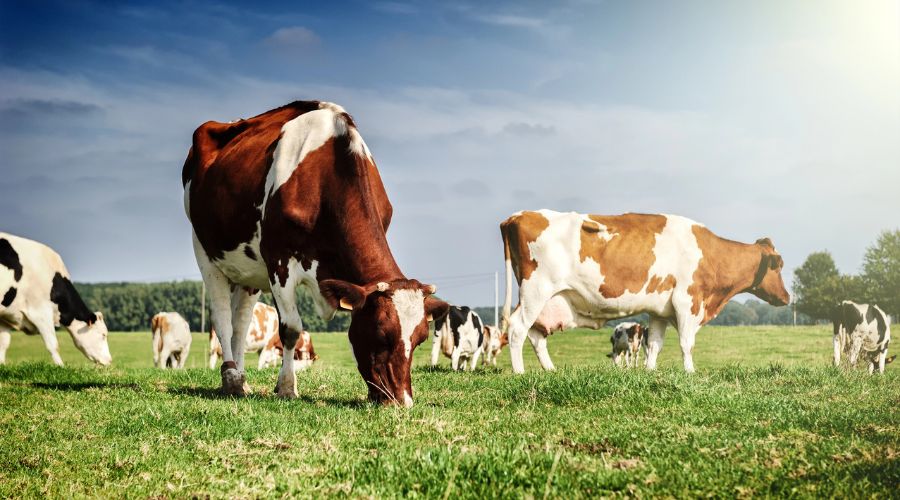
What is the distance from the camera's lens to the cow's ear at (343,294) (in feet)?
25.1

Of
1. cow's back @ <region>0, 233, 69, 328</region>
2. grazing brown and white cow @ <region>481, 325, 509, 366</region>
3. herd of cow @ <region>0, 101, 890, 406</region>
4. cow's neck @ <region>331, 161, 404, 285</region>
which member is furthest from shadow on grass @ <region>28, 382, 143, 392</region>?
grazing brown and white cow @ <region>481, 325, 509, 366</region>

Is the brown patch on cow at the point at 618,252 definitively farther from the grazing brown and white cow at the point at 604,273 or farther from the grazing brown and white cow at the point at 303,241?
the grazing brown and white cow at the point at 303,241

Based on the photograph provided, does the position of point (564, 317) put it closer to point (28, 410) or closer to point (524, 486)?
point (28, 410)

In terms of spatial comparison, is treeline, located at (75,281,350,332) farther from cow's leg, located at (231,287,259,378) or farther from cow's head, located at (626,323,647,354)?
cow's leg, located at (231,287,259,378)

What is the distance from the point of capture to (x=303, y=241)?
870 cm

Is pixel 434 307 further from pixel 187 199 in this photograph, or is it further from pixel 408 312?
pixel 187 199

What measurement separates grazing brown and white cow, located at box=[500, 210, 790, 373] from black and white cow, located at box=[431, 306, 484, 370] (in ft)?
27.1

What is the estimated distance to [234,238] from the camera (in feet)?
32.3

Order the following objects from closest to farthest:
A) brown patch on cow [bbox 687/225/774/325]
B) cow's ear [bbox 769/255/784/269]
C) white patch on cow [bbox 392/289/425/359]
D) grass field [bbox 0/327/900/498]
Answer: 1. grass field [bbox 0/327/900/498]
2. white patch on cow [bbox 392/289/425/359]
3. brown patch on cow [bbox 687/225/774/325]
4. cow's ear [bbox 769/255/784/269]

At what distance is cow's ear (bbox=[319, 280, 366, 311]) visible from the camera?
25.1 feet

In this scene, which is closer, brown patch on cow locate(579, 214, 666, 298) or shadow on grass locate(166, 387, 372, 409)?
shadow on grass locate(166, 387, 372, 409)

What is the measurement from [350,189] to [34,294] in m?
11.6

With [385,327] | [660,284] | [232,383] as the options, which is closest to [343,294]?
[385,327]

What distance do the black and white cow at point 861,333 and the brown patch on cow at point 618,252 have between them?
408 inches
